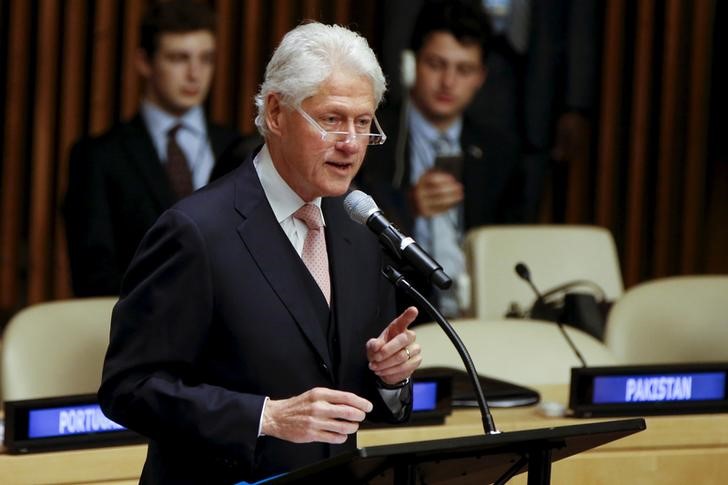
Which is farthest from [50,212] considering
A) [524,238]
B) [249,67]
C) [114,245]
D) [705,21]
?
[705,21]

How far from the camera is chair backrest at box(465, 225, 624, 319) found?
13.4 ft

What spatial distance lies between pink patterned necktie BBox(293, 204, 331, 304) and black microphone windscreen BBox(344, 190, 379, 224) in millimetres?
106

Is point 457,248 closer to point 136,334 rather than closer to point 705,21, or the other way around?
point 705,21

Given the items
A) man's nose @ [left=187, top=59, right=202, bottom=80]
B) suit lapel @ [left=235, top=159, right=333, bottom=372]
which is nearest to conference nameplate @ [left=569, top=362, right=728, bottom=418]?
suit lapel @ [left=235, top=159, right=333, bottom=372]

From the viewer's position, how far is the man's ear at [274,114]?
194cm

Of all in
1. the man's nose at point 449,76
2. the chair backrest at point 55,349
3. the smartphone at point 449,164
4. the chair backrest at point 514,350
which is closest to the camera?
the chair backrest at point 55,349

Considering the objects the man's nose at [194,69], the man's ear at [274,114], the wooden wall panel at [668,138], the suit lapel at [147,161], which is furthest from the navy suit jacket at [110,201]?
the wooden wall panel at [668,138]

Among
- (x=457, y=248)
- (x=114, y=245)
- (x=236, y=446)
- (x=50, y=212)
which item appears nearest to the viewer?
(x=236, y=446)

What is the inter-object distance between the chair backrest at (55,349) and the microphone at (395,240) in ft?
4.42

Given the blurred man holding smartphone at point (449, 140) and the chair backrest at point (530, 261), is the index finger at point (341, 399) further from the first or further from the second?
the blurred man holding smartphone at point (449, 140)

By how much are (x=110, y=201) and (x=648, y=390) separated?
1.89 meters

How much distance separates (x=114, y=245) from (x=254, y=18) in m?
1.65

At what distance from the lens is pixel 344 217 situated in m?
2.11

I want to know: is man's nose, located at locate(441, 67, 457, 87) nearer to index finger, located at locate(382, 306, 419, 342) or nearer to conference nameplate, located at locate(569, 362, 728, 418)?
conference nameplate, located at locate(569, 362, 728, 418)
